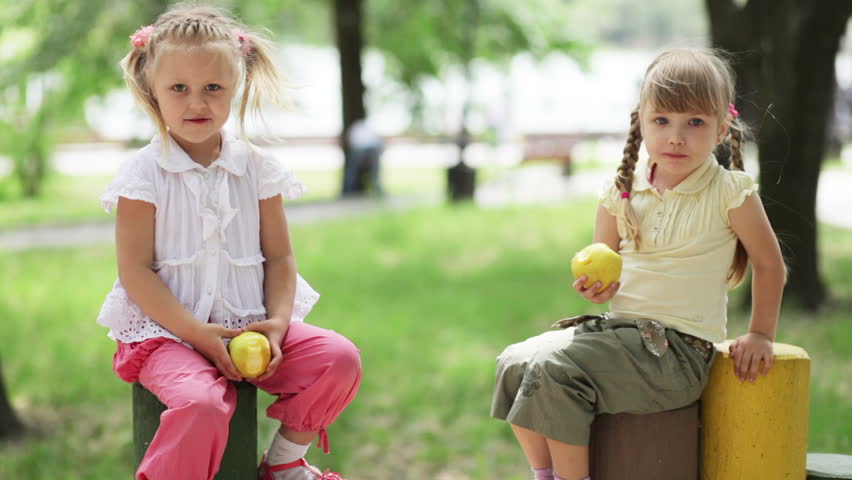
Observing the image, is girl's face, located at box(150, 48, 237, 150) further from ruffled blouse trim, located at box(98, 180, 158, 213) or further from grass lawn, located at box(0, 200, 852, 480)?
grass lawn, located at box(0, 200, 852, 480)

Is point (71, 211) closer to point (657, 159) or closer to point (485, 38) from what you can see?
point (485, 38)

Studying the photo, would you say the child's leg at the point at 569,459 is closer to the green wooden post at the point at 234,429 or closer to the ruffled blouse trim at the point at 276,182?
the green wooden post at the point at 234,429

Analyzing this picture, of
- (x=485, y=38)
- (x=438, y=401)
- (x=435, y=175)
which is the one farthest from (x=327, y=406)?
(x=435, y=175)

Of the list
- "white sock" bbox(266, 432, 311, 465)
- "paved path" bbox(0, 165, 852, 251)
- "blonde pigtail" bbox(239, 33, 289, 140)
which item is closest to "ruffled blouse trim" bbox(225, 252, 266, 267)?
"blonde pigtail" bbox(239, 33, 289, 140)

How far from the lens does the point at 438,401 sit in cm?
615

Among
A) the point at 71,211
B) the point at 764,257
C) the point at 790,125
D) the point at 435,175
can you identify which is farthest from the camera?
the point at 435,175

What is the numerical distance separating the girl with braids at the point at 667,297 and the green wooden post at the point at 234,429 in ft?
2.45

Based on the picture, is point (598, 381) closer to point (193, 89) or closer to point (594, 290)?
point (594, 290)

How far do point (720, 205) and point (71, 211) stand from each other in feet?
44.2

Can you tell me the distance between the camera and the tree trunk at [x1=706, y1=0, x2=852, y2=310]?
23.2ft

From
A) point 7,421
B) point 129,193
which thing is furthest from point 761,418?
point 7,421

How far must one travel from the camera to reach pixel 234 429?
9.39ft

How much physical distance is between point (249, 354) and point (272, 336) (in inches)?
6.8

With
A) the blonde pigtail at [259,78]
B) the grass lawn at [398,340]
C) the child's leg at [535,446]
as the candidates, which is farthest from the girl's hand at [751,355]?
the grass lawn at [398,340]
